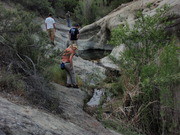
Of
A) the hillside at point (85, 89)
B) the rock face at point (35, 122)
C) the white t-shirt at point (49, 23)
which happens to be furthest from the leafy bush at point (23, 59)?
the white t-shirt at point (49, 23)

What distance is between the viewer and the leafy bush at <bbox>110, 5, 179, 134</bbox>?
558 cm

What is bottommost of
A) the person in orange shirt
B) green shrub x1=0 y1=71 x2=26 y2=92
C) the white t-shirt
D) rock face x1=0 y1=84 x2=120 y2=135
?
rock face x1=0 y1=84 x2=120 y2=135

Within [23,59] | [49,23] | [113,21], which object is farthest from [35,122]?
[113,21]

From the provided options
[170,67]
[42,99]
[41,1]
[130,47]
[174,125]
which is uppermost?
[41,1]

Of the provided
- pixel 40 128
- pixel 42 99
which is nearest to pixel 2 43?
pixel 42 99

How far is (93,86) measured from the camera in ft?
27.9

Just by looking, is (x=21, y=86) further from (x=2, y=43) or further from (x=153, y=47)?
(x=153, y=47)

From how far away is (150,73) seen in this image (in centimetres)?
584

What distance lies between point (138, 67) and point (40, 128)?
3.89 m

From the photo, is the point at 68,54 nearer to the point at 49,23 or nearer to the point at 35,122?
the point at 35,122

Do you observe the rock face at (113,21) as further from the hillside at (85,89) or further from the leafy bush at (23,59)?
the leafy bush at (23,59)

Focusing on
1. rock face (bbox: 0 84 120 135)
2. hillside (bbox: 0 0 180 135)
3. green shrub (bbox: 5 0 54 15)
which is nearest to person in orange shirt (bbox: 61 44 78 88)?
hillside (bbox: 0 0 180 135)

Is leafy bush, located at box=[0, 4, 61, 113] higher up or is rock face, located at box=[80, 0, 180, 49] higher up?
rock face, located at box=[80, 0, 180, 49]

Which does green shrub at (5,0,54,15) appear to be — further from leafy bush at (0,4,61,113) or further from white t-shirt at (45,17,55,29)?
leafy bush at (0,4,61,113)
